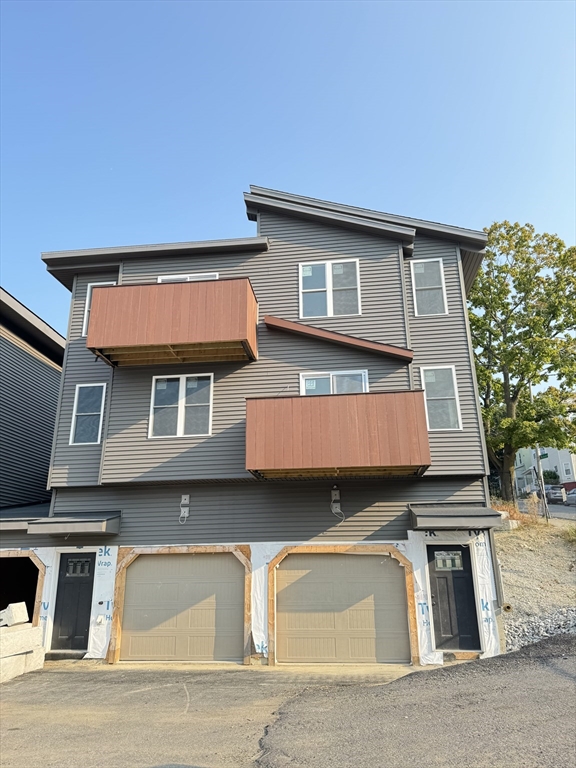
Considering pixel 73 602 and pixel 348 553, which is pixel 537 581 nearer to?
pixel 348 553

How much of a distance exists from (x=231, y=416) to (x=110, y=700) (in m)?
5.87

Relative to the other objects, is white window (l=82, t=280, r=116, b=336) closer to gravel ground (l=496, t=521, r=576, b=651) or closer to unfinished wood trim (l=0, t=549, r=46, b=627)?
unfinished wood trim (l=0, t=549, r=46, b=627)

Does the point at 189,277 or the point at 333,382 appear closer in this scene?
the point at 333,382

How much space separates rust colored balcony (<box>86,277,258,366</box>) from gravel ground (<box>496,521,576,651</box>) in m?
8.55

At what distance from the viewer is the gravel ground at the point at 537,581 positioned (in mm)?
10883

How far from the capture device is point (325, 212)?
13211 millimetres

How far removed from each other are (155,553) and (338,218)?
30.2 feet

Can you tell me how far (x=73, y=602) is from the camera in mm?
11328

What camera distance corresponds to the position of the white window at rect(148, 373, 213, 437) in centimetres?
1192

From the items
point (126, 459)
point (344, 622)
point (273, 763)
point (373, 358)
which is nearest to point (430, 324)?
point (373, 358)

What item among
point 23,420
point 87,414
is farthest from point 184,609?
point 23,420

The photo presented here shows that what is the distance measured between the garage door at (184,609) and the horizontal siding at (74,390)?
8.15ft

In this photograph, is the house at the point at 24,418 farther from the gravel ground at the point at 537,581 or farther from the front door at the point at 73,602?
the gravel ground at the point at 537,581

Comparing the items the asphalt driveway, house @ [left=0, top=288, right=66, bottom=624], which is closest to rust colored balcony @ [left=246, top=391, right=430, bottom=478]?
the asphalt driveway
